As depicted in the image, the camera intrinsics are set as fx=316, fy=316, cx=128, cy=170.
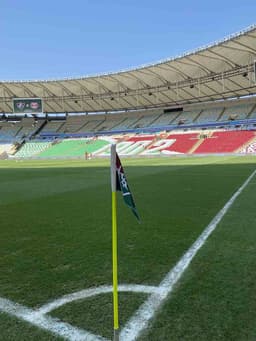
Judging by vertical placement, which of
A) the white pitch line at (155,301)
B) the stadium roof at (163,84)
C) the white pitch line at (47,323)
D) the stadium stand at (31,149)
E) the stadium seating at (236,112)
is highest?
the stadium roof at (163,84)

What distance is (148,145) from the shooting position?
5366 centimetres

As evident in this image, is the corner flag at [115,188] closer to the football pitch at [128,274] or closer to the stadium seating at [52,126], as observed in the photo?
the football pitch at [128,274]

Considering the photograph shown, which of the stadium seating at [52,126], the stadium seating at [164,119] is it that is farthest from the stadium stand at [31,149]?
the stadium seating at [164,119]

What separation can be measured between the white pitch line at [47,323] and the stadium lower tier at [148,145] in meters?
42.2

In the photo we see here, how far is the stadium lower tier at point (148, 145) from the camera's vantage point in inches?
1808

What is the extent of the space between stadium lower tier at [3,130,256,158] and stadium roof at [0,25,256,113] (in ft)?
30.5

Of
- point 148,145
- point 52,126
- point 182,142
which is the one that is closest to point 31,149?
point 52,126

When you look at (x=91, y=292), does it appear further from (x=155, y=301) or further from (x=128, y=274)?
(x=155, y=301)

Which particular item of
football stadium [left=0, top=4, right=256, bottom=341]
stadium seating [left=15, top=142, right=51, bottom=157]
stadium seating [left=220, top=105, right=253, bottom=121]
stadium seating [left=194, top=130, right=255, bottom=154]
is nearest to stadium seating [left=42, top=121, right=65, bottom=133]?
stadium seating [left=15, top=142, right=51, bottom=157]

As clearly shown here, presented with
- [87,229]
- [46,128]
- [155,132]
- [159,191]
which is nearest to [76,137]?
[46,128]

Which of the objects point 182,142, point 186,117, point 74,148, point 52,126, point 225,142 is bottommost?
point 225,142

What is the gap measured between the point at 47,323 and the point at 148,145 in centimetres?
5122

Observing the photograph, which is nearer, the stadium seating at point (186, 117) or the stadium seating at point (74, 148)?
the stadium seating at point (74, 148)

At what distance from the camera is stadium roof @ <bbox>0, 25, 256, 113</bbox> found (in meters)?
45.4
